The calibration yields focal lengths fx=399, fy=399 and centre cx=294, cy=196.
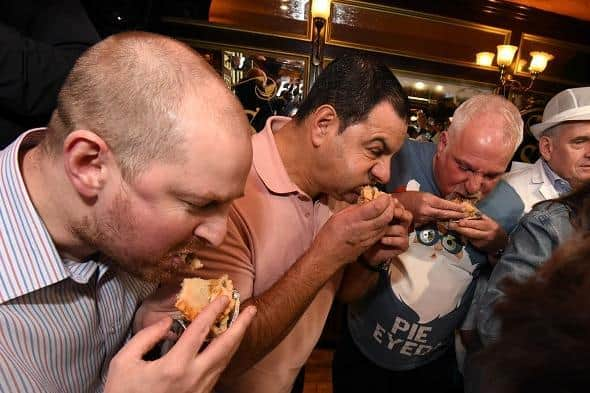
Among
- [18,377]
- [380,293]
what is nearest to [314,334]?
[380,293]

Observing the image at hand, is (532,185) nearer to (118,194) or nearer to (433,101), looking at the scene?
(118,194)

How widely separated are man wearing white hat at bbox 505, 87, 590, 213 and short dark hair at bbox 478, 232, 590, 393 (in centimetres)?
182

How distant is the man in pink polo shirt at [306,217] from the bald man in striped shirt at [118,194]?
0.34 m

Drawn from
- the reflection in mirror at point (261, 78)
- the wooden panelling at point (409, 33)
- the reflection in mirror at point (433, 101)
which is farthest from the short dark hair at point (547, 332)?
the reflection in mirror at point (433, 101)

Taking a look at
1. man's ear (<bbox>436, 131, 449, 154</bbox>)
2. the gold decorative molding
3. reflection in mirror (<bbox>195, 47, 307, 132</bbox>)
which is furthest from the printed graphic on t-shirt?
the gold decorative molding

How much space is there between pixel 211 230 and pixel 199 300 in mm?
187

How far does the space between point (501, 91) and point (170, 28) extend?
4515 millimetres

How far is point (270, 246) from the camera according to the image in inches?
54.6

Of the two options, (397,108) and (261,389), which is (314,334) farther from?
(397,108)

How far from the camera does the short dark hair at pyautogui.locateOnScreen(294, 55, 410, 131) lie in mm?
1492

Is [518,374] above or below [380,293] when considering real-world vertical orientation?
above

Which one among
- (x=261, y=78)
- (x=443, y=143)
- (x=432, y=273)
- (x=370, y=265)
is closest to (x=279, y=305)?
(x=370, y=265)

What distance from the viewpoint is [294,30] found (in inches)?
204

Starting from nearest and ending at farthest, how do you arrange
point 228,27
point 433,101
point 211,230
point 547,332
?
1. point 547,332
2. point 211,230
3. point 228,27
4. point 433,101
